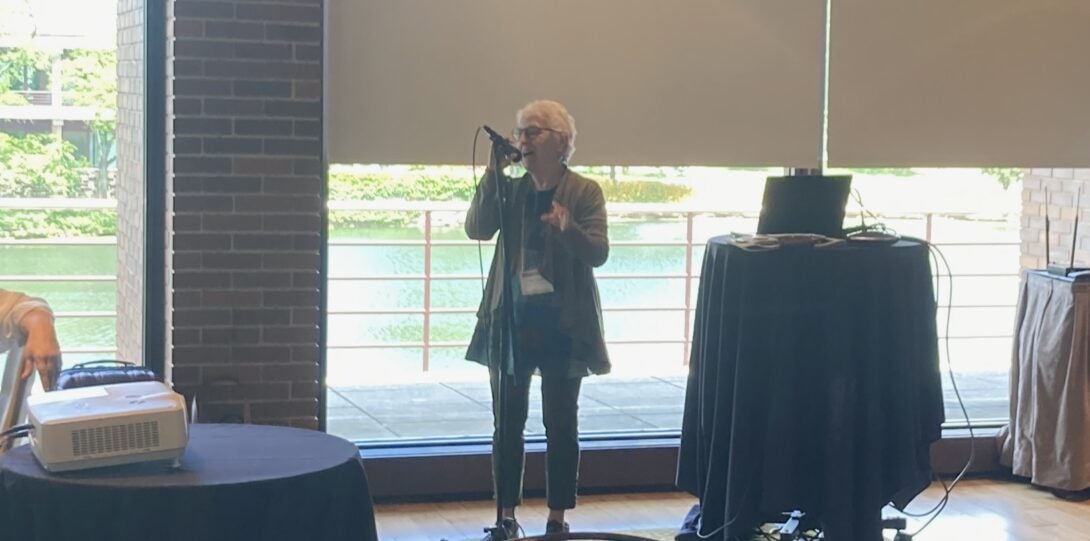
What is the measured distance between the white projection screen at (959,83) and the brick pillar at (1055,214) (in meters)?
0.28

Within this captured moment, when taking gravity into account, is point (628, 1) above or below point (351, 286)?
above

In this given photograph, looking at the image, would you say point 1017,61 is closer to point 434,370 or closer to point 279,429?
point 434,370

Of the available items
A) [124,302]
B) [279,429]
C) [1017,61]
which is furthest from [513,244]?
[1017,61]

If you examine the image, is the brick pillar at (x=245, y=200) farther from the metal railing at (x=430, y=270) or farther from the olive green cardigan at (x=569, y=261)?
the olive green cardigan at (x=569, y=261)

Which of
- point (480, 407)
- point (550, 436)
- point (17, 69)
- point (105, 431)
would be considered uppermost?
point (17, 69)

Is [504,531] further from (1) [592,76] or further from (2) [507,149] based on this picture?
(1) [592,76]

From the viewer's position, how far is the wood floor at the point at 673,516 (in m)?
4.38

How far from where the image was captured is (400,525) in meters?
4.40

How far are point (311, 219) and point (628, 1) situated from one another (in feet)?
4.63

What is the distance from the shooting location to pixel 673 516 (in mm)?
4586

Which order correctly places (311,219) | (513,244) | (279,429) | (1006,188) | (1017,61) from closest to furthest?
(279,429), (513,244), (311,219), (1017,61), (1006,188)

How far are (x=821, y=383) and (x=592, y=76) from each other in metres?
1.50

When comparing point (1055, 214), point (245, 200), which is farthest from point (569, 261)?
point (1055, 214)

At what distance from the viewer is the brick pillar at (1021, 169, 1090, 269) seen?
5297mm
